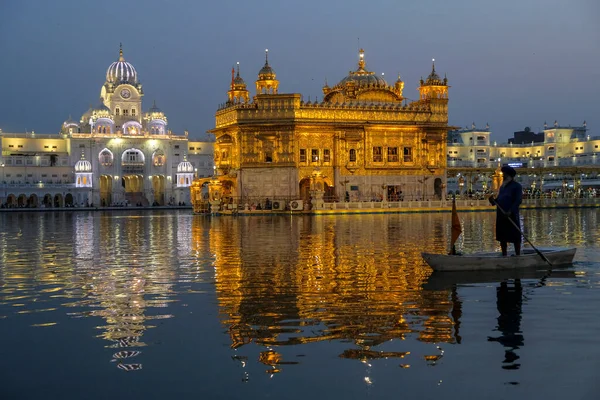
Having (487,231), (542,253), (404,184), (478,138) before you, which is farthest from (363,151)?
(478,138)

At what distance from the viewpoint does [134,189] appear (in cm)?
11500

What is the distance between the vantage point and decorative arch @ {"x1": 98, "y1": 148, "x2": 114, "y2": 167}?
342 feet

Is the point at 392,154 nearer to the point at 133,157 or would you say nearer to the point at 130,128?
the point at 130,128

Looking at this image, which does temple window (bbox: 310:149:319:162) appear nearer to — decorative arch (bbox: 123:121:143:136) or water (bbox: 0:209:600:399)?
water (bbox: 0:209:600:399)

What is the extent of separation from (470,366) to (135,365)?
3.56 metres

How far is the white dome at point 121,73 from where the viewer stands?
112500 millimetres

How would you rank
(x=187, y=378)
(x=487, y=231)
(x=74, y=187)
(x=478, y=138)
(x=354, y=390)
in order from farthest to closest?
(x=478, y=138), (x=74, y=187), (x=487, y=231), (x=187, y=378), (x=354, y=390)

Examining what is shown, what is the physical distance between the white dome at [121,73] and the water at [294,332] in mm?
98497

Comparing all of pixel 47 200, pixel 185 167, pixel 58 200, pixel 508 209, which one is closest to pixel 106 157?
pixel 58 200

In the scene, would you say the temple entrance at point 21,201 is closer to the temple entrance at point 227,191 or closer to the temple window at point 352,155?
the temple entrance at point 227,191

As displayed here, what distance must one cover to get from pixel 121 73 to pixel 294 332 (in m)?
109

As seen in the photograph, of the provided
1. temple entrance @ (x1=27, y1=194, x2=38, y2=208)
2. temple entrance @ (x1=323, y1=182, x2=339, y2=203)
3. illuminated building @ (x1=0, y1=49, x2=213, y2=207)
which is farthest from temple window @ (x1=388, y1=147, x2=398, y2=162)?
temple entrance @ (x1=27, y1=194, x2=38, y2=208)

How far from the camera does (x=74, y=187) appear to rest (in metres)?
99.6

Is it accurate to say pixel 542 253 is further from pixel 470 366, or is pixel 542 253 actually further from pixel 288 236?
pixel 288 236
